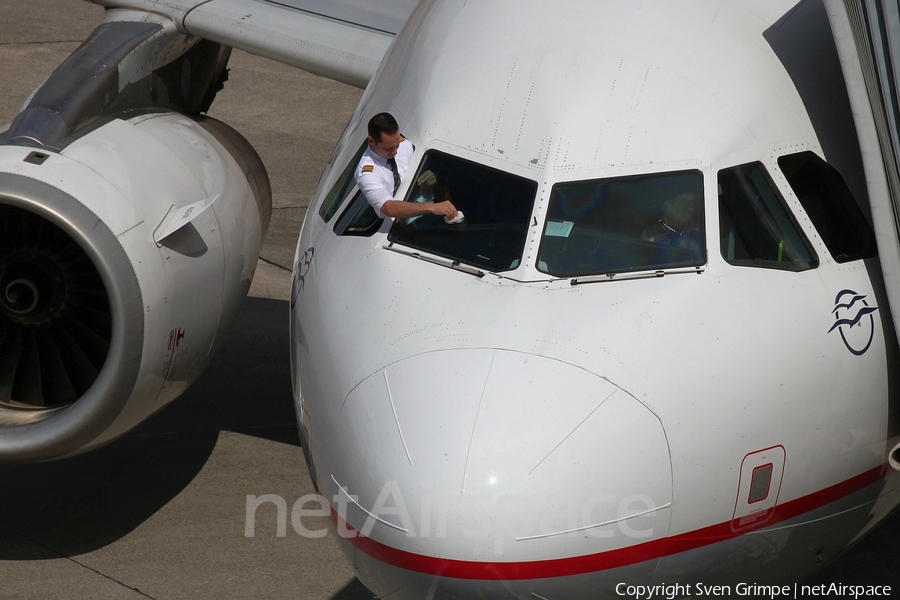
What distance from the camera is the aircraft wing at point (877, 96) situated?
207 inches

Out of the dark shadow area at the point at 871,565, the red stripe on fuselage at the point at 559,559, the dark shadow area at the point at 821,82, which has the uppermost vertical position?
the dark shadow area at the point at 821,82

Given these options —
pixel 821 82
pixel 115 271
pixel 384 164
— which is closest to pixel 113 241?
pixel 115 271

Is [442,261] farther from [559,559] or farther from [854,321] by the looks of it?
[854,321]

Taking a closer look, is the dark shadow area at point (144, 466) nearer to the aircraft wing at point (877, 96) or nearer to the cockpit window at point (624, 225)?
the cockpit window at point (624, 225)

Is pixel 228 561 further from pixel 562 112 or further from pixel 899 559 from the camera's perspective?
pixel 899 559

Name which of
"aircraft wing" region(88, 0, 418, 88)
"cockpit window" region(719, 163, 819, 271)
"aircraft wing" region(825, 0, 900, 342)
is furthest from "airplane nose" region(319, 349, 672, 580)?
"aircraft wing" region(88, 0, 418, 88)

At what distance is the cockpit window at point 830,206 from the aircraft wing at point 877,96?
0.39 ft

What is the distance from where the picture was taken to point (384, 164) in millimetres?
5707

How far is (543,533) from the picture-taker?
433 cm

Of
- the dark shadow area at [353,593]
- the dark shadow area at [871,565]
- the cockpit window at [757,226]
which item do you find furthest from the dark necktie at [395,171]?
the dark shadow area at [871,565]

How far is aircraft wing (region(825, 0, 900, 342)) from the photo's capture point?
527 cm

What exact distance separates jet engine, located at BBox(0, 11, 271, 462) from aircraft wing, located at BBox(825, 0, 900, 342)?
434 centimetres

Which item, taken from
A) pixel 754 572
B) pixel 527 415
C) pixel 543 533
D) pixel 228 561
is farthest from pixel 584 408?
pixel 228 561

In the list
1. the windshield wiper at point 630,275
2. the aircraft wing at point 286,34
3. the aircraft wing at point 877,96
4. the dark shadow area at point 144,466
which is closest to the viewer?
the windshield wiper at point 630,275
